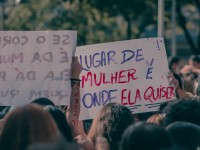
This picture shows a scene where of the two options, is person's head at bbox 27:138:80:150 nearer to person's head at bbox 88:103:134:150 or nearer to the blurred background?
person's head at bbox 88:103:134:150

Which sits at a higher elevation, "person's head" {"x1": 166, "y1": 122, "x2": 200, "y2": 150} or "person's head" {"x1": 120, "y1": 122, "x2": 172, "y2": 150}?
"person's head" {"x1": 166, "y1": 122, "x2": 200, "y2": 150}

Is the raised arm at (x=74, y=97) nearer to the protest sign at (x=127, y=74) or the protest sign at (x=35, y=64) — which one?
the protest sign at (x=35, y=64)

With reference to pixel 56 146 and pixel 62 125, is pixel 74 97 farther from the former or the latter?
pixel 56 146

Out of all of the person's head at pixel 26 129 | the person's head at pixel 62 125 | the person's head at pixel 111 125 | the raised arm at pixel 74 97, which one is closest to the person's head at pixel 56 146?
the person's head at pixel 26 129

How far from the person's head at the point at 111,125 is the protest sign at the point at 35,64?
3.50ft

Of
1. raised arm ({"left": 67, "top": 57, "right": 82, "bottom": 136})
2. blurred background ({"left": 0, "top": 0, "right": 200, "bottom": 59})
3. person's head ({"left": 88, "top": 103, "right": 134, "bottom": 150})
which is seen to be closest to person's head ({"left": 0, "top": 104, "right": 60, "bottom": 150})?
person's head ({"left": 88, "top": 103, "right": 134, "bottom": 150})

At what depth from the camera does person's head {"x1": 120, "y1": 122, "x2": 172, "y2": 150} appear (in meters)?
4.14

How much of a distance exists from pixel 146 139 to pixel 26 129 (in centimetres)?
60

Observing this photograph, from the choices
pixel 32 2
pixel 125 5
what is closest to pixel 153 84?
pixel 125 5

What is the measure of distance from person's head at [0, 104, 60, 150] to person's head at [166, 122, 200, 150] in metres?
0.77

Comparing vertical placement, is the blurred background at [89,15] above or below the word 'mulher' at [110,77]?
above

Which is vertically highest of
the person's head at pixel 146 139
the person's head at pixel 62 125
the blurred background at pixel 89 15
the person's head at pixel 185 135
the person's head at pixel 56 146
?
the blurred background at pixel 89 15

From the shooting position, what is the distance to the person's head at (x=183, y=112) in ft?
17.5

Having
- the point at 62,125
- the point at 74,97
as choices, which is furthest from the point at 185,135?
the point at 74,97
